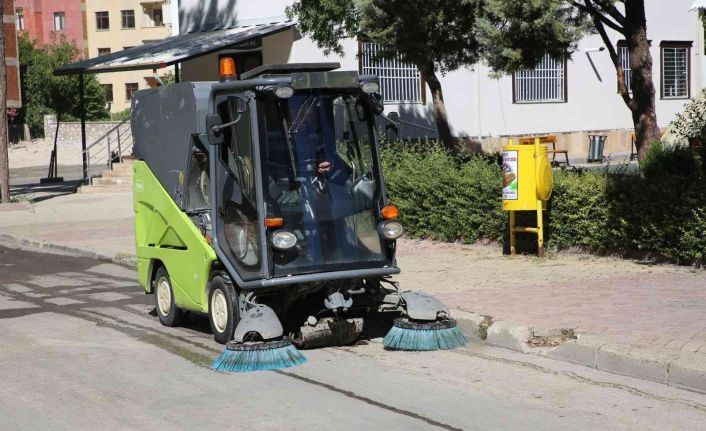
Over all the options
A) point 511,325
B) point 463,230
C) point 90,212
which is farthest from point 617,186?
point 90,212

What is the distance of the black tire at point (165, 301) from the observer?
33.6 feet

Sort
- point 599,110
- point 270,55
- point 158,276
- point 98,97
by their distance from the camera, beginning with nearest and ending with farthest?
1. point 158,276
2. point 270,55
3. point 599,110
4. point 98,97

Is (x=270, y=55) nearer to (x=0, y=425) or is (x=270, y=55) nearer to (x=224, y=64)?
(x=224, y=64)

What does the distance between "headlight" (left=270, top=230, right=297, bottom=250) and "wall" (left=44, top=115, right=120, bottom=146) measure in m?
47.6

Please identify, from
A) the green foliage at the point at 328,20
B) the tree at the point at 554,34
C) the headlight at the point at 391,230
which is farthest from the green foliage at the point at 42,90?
the headlight at the point at 391,230

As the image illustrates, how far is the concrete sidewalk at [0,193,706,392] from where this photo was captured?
8.05 meters

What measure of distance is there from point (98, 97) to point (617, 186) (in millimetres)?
54912

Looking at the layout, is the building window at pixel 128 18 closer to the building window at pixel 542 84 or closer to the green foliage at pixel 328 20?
the building window at pixel 542 84

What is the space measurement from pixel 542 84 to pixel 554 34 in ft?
60.0

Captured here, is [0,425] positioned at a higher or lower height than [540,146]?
lower

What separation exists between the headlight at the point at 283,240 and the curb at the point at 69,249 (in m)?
7.30

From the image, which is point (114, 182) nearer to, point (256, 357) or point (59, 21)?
point (256, 357)

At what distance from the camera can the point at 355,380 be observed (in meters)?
7.85

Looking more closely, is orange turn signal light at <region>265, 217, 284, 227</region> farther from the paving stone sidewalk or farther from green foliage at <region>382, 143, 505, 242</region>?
green foliage at <region>382, 143, 505, 242</region>
